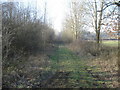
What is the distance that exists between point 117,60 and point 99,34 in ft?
Result: 25.9

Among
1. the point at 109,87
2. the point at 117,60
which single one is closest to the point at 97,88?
the point at 109,87

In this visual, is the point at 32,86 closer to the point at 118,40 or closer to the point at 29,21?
the point at 118,40

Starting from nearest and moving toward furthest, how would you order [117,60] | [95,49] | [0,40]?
[0,40], [117,60], [95,49]

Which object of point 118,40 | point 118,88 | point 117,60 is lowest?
point 118,88

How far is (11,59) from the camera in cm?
658

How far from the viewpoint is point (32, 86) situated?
4559 mm

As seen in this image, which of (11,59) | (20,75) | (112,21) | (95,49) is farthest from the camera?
(95,49)

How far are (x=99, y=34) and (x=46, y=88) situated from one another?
1179 centimetres

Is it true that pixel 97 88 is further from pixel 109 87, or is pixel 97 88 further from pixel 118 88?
pixel 118 88

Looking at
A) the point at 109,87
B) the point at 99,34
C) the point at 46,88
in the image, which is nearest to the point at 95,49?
the point at 99,34

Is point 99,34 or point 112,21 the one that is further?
point 99,34

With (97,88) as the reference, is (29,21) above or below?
above

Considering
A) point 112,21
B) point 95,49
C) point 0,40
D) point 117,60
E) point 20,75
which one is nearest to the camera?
point 0,40

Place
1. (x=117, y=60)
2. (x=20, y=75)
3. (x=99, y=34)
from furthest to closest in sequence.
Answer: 1. (x=99, y=34)
2. (x=117, y=60)
3. (x=20, y=75)
